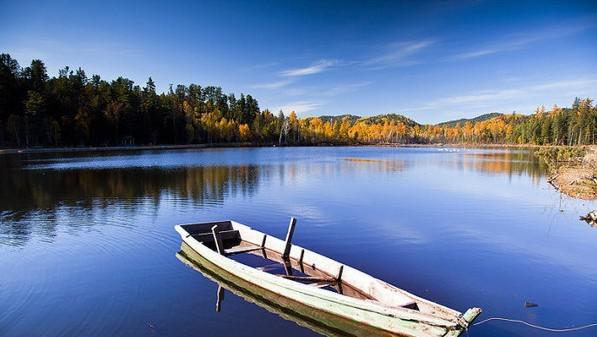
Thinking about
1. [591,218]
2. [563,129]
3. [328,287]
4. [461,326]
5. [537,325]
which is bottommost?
[537,325]

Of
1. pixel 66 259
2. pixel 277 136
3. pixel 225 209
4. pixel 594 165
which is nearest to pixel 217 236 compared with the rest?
pixel 66 259

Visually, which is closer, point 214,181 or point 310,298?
point 310,298

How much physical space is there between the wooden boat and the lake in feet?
2.44

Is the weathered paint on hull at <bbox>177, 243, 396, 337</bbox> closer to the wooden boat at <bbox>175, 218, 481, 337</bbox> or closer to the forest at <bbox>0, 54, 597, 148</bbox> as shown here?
the wooden boat at <bbox>175, 218, 481, 337</bbox>

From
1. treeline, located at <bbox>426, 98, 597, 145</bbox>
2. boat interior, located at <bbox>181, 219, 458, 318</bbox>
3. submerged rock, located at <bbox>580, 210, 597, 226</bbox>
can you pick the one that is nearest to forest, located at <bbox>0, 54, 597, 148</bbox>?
treeline, located at <bbox>426, 98, 597, 145</bbox>

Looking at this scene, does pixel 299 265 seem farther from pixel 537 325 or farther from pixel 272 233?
pixel 537 325

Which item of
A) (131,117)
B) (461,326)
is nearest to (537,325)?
(461,326)

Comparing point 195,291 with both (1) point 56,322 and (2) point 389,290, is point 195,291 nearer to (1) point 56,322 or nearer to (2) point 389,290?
(1) point 56,322

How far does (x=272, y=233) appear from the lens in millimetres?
17234

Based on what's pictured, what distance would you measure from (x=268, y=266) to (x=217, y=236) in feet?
6.69

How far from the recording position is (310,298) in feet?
29.8

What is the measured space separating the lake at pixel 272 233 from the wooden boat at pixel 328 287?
74cm

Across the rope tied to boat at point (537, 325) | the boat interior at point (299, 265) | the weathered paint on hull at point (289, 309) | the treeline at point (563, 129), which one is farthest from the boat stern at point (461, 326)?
the treeline at point (563, 129)

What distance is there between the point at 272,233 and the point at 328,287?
709 cm
